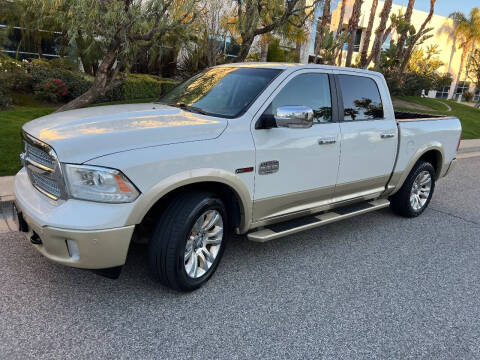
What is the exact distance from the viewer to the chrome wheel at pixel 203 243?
131 inches

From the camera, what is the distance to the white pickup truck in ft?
9.16

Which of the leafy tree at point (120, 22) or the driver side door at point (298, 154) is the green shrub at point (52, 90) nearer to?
the leafy tree at point (120, 22)

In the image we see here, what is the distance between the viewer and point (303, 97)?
4.01 meters

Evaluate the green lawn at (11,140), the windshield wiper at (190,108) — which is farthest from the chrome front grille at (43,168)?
the green lawn at (11,140)

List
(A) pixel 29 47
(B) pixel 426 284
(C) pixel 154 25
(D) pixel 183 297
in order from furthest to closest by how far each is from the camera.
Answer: (A) pixel 29 47 < (C) pixel 154 25 < (B) pixel 426 284 < (D) pixel 183 297

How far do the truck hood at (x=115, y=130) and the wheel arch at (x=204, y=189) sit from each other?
29cm

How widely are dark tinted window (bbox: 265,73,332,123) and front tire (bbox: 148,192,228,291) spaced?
41.2 inches

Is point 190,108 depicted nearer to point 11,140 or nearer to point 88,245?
point 88,245

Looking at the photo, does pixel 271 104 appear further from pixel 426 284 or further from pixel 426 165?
pixel 426 165

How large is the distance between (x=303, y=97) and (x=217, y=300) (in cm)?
205

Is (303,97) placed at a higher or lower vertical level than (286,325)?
higher

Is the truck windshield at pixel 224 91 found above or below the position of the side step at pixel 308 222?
above

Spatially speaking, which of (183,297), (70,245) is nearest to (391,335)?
(183,297)

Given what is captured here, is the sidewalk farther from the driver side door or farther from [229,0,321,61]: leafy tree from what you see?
[229,0,321,61]: leafy tree
